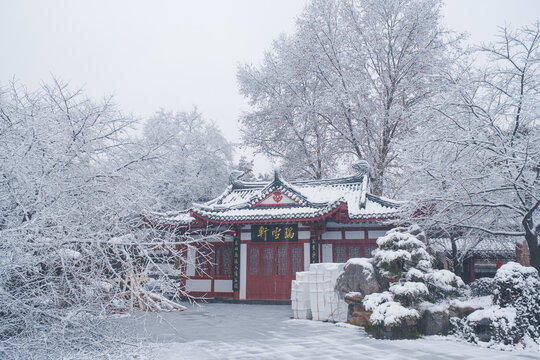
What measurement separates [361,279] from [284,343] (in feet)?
8.33

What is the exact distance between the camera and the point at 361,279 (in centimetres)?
882

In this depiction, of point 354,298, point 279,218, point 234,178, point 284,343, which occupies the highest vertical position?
point 234,178

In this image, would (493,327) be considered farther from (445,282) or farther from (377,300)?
(377,300)

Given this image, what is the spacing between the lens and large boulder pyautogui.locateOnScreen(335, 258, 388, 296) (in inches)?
340

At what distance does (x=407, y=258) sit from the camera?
8.25 m

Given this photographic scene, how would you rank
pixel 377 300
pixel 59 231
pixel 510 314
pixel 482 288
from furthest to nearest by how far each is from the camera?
1. pixel 482 288
2. pixel 377 300
3. pixel 510 314
4. pixel 59 231

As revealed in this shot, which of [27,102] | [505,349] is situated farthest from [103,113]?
[505,349]

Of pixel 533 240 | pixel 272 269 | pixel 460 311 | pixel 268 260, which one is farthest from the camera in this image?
pixel 268 260

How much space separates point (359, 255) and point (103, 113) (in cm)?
996

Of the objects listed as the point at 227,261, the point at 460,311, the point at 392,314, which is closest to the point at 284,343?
the point at 392,314

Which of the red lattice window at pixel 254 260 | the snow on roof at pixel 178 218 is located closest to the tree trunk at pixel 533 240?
the red lattice window at pixel 254 260

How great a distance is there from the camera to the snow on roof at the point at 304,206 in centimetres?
1320

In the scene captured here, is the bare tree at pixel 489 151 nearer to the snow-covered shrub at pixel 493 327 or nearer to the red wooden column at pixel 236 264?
the snow-covered shrub at pixel 493 327

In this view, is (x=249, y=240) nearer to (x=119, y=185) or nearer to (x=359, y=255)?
(x=359, y=255)
